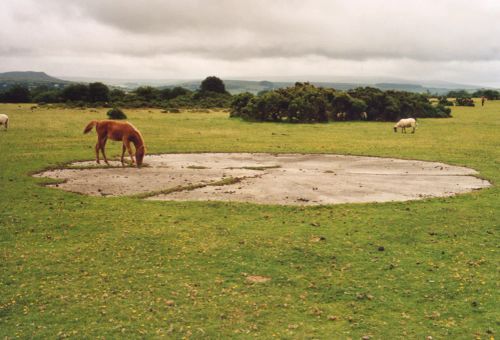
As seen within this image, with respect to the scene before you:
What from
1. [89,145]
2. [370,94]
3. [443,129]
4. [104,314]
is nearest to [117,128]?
[89,145]

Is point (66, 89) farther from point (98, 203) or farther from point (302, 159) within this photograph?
point (98, 203)

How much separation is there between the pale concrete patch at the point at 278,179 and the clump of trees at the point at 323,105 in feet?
86.8

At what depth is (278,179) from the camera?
1933 cm

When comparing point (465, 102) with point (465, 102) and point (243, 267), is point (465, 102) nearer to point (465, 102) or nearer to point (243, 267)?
point (465, 102)

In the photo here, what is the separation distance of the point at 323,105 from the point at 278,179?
3469 cm

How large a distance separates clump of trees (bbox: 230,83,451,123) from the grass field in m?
35.1

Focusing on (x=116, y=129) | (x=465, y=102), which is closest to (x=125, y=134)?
(x=116, y=129)

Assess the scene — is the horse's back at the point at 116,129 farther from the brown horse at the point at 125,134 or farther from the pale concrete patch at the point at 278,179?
the pale concrete patch at the point at 278,179

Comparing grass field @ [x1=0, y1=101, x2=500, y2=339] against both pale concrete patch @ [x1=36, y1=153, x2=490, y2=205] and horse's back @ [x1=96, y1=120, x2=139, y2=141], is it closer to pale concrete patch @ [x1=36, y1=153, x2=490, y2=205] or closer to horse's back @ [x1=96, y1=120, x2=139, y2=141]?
pale concrete patch @ [x1=36, y1=153, x2=490, y2=205]

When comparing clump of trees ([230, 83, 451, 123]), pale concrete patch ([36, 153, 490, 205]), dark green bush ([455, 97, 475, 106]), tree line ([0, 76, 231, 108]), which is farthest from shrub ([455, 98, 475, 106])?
pale concrete patch ([36, 153, 490, 205])

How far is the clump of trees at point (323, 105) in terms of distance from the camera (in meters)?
51.4

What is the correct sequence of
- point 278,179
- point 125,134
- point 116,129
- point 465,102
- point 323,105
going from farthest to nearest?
point 465,102 → point 323,105 → point 116,129 → point 125,134 → point 278,179

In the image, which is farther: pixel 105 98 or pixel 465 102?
pixel 465 102

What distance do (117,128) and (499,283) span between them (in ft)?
56.0
